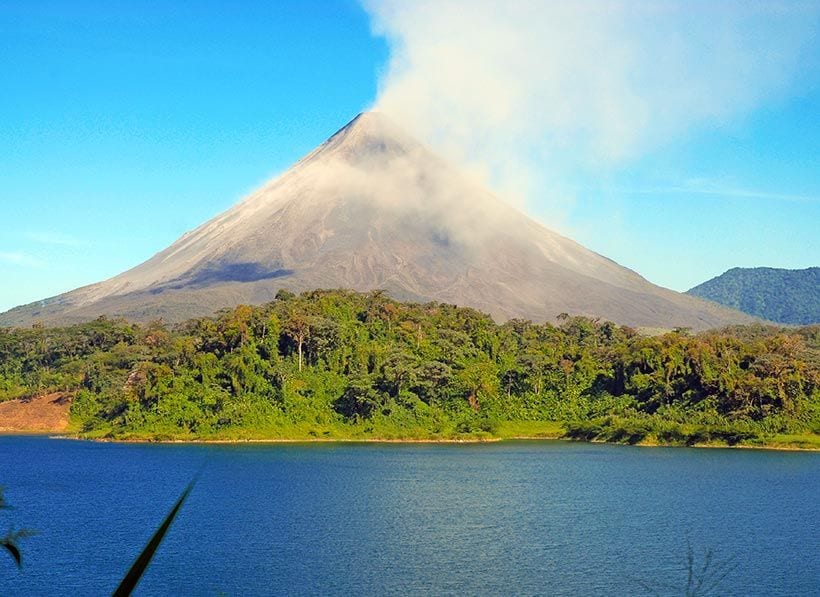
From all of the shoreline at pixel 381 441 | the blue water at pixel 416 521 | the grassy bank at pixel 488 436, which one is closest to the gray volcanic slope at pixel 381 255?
the shoreline at pixel 381 441

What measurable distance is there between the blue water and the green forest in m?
7.05

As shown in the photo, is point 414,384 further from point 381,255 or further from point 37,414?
point 381,255

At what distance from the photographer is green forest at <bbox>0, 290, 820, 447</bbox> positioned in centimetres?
5234

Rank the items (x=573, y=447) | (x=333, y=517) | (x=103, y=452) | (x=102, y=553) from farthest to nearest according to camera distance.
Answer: (x=573, y=447) < (x=103, y=452) < (x=333, y=517) < (x=102, y=553)

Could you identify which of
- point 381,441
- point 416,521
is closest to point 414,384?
point 381,441

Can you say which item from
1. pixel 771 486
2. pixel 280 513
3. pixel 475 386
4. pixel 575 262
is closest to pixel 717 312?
pixel 575 262

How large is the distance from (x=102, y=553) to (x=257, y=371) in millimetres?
33041

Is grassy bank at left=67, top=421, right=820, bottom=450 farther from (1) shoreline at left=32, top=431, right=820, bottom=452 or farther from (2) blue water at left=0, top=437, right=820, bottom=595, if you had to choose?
(2) blue water at left=0, top=437, right=820, bottom=595

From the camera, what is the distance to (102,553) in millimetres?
22453

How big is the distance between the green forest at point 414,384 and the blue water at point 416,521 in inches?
277

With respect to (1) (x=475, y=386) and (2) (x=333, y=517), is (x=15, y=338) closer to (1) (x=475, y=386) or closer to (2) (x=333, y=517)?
(1) (x=475, y=386)

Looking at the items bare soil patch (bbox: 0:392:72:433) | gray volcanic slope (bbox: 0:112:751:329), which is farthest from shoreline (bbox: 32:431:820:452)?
gray volcanic slope (bbox: 0:112:751:329)

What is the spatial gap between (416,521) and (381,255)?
395 ft

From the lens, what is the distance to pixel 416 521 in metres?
27.2
